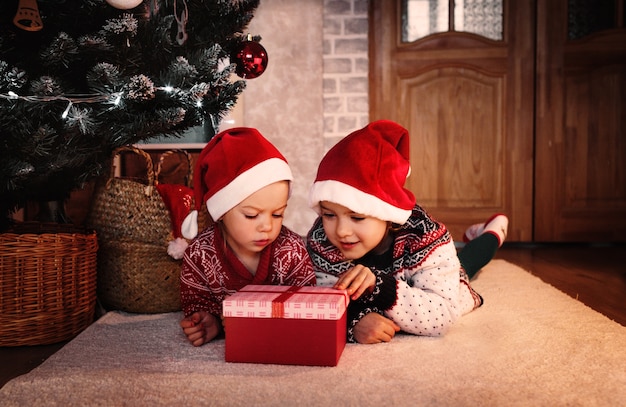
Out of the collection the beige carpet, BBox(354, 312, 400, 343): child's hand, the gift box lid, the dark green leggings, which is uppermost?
the gift box lid

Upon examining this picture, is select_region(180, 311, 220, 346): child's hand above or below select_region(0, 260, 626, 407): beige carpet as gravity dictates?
above

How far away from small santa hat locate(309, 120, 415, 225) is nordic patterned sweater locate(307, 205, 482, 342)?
83 mm

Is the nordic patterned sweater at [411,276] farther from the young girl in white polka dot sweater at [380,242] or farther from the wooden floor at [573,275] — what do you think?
the wooden floor at [573,275]

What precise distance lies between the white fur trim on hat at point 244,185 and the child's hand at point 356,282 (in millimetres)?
243

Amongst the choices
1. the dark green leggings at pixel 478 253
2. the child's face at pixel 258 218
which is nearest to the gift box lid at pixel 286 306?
the child's face at pixel 258 218

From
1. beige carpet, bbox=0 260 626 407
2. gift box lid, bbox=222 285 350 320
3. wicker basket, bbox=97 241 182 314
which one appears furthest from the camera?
wicker basket, bbox=97 241 182 314

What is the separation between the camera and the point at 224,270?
1.24m

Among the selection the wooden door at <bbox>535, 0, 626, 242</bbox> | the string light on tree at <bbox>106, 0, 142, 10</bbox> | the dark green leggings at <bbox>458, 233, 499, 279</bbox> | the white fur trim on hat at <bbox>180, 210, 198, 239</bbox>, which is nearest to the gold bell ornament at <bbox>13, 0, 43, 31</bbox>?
the string light on tree at <bbox>106, 0, 142, 10</bbox>

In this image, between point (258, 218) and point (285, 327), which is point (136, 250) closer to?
point (258, 218)

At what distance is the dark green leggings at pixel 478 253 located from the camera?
182 centimetres

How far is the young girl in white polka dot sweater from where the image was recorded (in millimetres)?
1165

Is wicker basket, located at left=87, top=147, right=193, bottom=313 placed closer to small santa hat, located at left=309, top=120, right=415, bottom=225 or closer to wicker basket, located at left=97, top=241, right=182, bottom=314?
A: wicker basket, located at left=97, top=241, right=182, bottom=314

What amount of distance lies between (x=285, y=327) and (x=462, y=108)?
6.67ft

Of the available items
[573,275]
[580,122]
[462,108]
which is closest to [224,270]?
[573,275]
